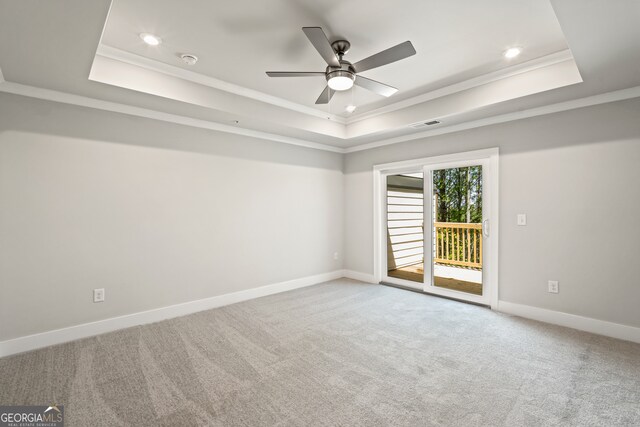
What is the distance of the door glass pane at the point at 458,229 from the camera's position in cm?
473

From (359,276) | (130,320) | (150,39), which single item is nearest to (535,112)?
(359,276)

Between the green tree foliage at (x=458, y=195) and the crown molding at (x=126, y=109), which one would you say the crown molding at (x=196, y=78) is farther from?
the green tree foliage at (x=458, y=195)

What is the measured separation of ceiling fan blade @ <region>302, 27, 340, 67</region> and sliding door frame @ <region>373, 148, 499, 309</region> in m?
2.40

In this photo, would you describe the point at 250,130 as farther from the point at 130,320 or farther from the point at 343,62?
the point at 130,320

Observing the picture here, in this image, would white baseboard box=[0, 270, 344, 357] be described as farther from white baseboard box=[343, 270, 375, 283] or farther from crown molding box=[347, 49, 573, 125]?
crown molding box=[347, 49, 573, 125]

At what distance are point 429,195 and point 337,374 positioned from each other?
293 cm

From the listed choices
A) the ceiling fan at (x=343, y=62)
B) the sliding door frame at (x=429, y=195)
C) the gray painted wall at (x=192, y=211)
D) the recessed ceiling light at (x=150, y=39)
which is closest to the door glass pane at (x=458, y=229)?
the sliding door frame at (x=429, y=195)

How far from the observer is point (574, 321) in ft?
10.0

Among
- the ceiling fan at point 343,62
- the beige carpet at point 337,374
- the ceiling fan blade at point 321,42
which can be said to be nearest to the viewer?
the beige carpet at point 337,374

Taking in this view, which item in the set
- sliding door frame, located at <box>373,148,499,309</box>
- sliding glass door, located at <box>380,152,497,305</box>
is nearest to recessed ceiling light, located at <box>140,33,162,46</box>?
sliding door frame, located at <box>373,148,499,309</box>

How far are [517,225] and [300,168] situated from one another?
309cm

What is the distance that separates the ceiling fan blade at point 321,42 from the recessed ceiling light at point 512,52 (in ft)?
5.31

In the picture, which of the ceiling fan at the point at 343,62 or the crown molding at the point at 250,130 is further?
the crown molding at the point at 250,130

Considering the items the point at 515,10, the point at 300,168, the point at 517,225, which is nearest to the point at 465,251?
the point at 517,225
